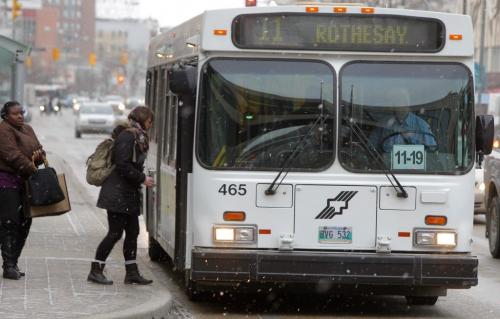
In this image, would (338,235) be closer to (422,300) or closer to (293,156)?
(293,156)

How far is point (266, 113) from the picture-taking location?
35.2 ft

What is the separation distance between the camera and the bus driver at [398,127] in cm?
1078

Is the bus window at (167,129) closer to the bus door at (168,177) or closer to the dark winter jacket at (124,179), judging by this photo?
the bus door at (168,177)

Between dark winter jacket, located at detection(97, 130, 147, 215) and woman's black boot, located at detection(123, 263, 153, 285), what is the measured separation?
1.91ft

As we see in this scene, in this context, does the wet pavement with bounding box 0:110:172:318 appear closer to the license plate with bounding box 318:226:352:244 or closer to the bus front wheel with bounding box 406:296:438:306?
the license plate with bounding box 318:226:352:244

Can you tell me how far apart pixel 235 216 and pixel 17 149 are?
2.17m

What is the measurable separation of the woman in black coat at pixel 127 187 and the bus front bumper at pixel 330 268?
1088mm

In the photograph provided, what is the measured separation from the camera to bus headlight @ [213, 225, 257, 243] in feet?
35.1

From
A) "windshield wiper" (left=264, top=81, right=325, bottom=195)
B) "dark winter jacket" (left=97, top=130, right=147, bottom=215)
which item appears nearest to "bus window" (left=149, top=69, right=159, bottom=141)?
"dark winter jacket" (left=97, top=130, right=147, bottom=215)

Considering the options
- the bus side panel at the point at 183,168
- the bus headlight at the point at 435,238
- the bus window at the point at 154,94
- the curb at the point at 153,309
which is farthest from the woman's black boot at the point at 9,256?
the bus headlight at the point at 435,238

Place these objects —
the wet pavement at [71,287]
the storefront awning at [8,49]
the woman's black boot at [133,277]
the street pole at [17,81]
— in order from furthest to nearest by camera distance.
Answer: the street pole at [17,81] → the storefront awning at [8,49] → the woman's black boot at [133,277] → the wet pavement at [71,287]

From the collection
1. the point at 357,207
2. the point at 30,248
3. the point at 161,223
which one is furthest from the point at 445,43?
the point at 30,248

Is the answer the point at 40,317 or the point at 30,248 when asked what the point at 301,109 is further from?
the point at 30,248

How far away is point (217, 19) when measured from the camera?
35.3ft
